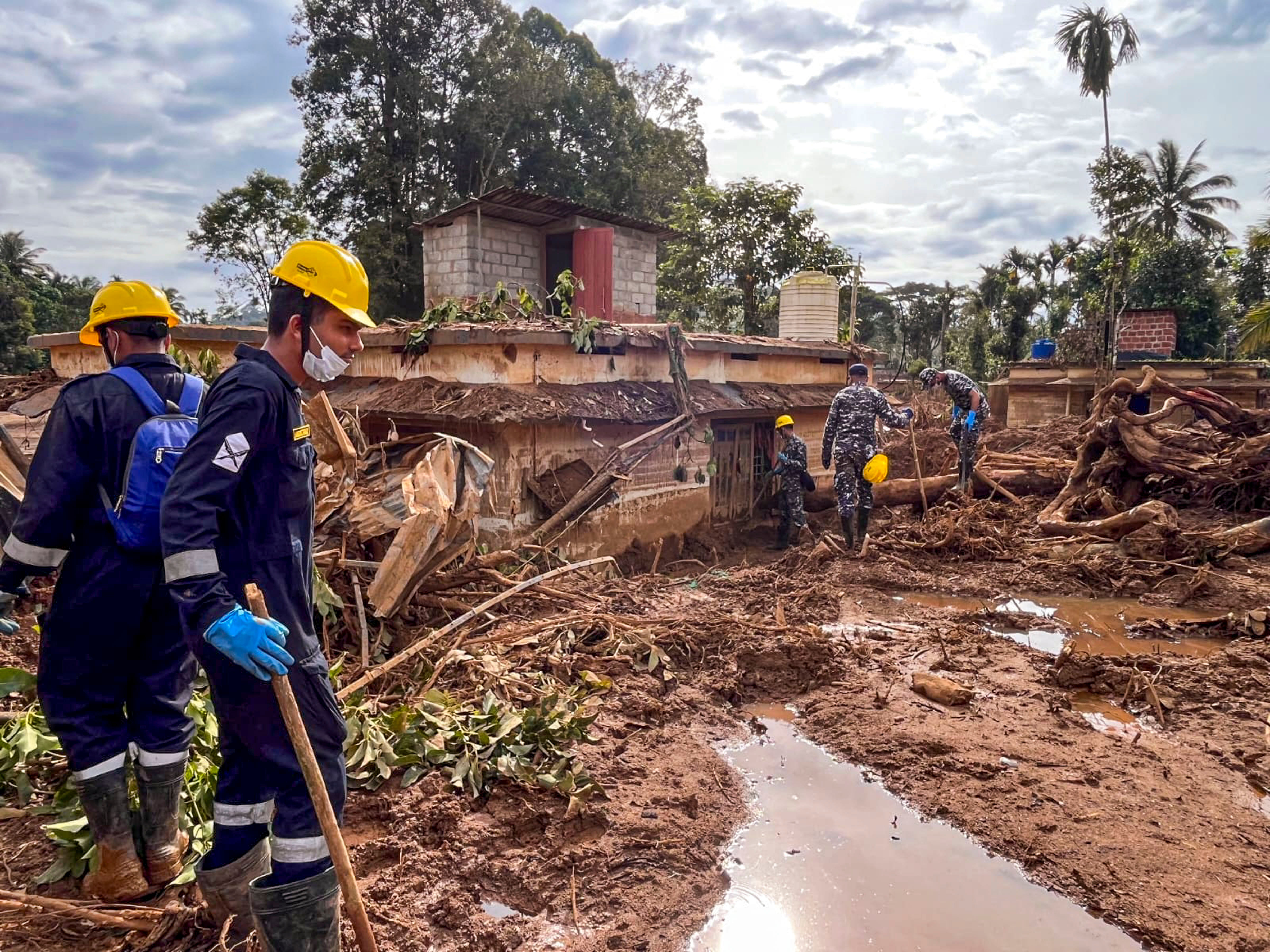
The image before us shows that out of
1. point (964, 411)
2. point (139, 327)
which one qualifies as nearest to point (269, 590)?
point (139, 327)

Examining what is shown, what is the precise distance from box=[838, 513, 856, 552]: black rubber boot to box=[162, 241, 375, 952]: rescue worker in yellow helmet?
7.03m

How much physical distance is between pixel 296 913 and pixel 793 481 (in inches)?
307

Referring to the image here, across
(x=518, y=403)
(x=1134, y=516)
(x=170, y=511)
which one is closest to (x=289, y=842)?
(x=170, y=511)

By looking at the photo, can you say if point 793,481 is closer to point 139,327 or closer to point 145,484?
point 139,327

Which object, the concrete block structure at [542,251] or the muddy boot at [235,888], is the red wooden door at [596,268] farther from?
the muddy boot at [235,888]

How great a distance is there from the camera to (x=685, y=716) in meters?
4.23

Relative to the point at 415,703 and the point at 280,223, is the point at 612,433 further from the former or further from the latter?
the point at 280,223

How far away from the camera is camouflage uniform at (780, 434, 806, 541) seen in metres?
9.13

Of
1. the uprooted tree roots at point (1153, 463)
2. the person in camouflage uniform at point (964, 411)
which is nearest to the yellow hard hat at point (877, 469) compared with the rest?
the person in camouflage uniform at point (964, 411)

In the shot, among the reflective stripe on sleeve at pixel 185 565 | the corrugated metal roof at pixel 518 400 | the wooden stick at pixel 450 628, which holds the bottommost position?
the wooden stick at pixel 450 628

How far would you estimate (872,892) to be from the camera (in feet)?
9.36

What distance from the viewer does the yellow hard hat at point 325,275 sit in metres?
2.17

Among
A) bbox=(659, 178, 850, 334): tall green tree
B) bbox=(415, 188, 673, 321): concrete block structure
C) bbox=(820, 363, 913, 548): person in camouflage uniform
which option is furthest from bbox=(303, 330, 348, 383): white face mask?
bbox=(659, 178, 850, 334): tall green tree

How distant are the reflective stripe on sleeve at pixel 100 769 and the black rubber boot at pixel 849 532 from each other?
7.15 metres
